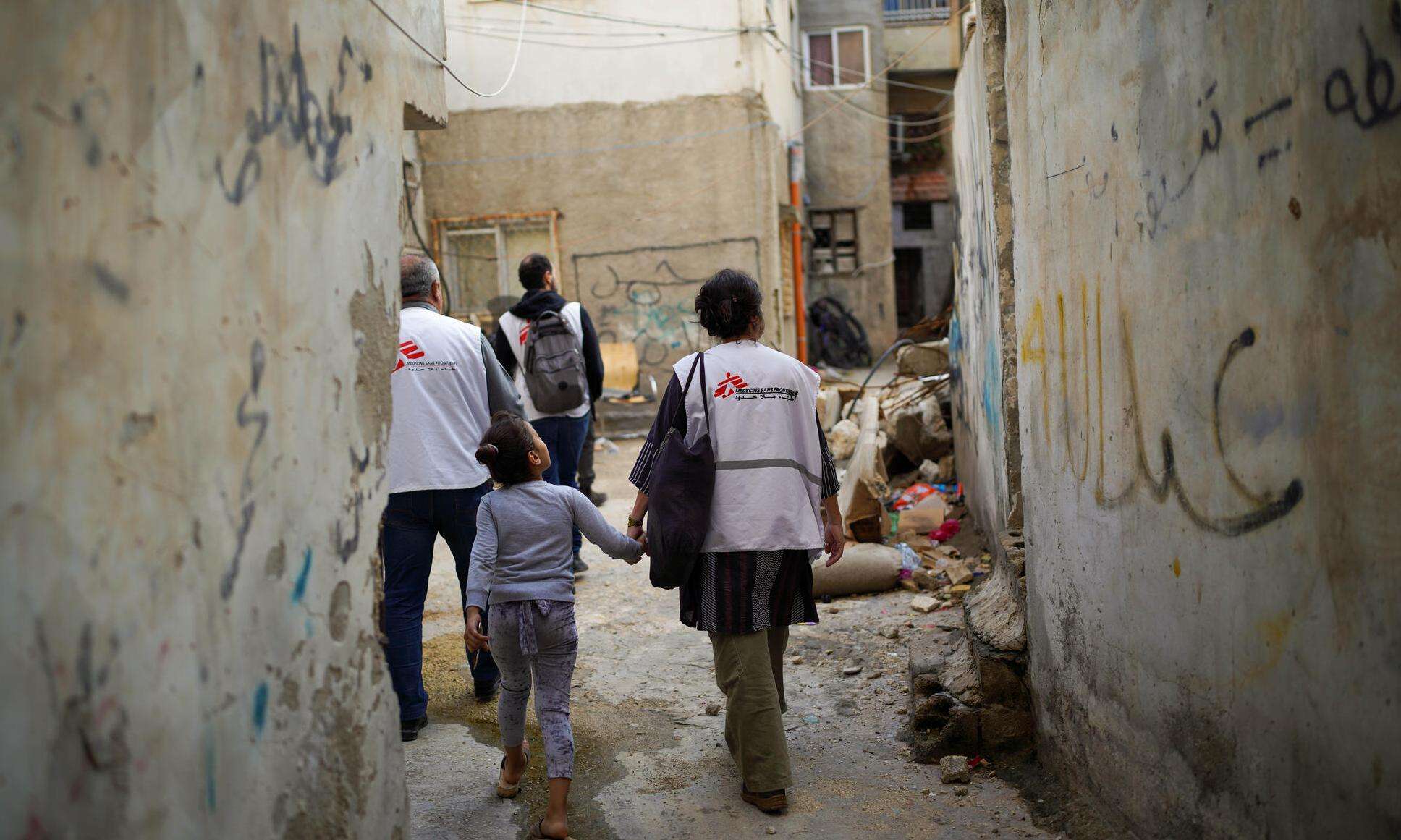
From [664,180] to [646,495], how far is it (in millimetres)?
10295

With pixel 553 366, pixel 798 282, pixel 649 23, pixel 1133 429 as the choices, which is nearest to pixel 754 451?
pixel 1133 429

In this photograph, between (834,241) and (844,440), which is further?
(834,241)

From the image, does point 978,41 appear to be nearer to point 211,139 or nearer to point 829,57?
point 211,139

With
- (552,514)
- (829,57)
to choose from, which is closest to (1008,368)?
(552,514)

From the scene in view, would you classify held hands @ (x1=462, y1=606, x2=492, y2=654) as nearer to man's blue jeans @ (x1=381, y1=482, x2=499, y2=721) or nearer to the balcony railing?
man's blue jeans @ (x1=381, y1=482, x2=499, y2=721)

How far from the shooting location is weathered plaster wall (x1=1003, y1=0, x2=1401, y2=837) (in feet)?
6.14

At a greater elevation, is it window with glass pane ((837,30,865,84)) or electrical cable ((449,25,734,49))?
window with glass pane ((837,30,865,84))

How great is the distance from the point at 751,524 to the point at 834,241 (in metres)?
20.0

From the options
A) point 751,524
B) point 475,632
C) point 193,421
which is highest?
point 193,421

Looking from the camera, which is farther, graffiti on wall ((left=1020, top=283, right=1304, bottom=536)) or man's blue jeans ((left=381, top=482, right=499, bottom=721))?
man's blue jeans ((left=381, top=482, right=499, bottom=721))

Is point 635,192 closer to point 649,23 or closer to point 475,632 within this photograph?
point 649,23

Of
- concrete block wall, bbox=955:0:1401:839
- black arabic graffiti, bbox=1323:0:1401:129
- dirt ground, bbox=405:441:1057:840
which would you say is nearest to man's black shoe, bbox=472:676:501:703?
dirt ground, bbox=405:441:1057:840

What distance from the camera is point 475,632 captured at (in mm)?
3238

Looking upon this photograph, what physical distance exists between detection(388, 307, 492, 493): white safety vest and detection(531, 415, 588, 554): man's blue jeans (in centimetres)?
158
